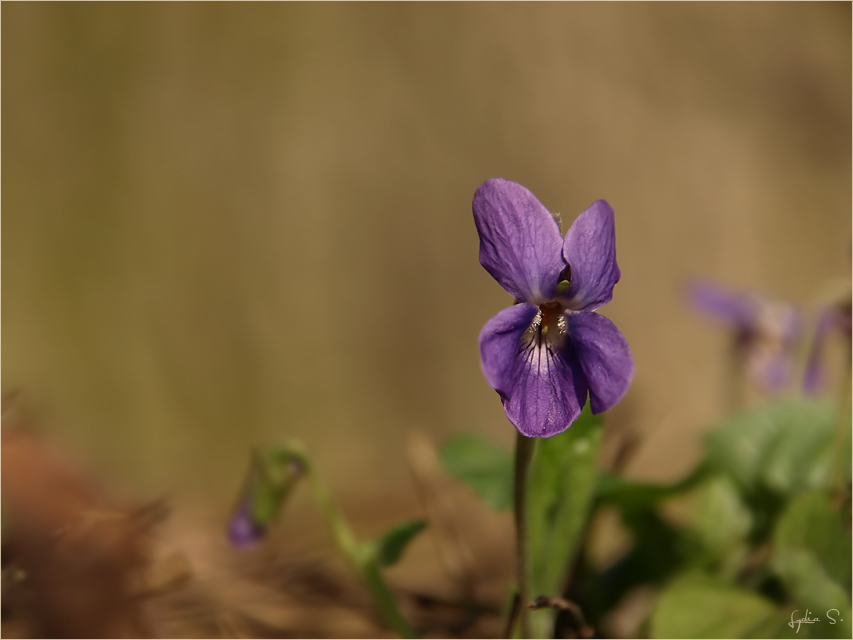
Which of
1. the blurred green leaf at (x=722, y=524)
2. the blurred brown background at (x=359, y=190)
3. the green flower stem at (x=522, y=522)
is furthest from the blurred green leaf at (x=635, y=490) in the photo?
the blurred brown background at (x=359, y=190)

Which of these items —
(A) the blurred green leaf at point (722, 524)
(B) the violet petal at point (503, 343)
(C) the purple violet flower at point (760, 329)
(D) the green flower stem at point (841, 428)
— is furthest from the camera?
(C) the purple violet flower at point (760, 329)

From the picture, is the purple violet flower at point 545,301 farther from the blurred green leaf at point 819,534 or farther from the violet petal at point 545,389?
the blurred green leaf at point 819,534

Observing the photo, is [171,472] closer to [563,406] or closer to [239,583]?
[239,583]

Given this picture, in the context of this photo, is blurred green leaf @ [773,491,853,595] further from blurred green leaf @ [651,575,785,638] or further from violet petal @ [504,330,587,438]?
violet petal @ [504,330,587,438]

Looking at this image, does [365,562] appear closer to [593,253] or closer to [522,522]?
[522,522]

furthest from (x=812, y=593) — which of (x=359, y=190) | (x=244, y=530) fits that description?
(x=359, y=190)

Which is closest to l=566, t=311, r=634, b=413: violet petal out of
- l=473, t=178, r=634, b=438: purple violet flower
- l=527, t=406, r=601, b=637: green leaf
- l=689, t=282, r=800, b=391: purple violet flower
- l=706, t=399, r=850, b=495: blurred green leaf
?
l=473, t=178, r=634, b=438: purple violet flower
